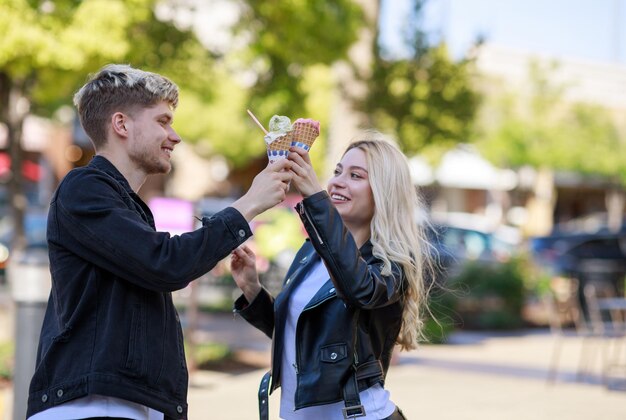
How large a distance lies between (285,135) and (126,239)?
0.60 m

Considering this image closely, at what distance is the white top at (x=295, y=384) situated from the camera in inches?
120

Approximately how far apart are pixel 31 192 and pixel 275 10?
24291 mm

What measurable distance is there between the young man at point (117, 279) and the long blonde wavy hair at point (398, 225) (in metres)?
0.63

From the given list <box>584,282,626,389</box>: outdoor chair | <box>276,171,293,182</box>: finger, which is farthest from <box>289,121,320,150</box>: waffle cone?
<box>584,282,626,389</box>: outdoor chair

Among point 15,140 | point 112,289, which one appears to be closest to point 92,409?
point 112,289

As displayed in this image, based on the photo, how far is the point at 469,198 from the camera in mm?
44688

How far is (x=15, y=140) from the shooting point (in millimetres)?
11523

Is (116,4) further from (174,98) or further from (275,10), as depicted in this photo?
(174,98)

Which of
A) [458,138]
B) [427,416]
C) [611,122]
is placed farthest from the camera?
[611,122]

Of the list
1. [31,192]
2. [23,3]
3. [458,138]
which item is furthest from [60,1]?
[31,192]

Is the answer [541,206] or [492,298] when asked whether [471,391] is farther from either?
[541,206]

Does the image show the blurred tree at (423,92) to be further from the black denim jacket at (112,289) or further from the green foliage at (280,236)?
the black denim jacket at (112,289)

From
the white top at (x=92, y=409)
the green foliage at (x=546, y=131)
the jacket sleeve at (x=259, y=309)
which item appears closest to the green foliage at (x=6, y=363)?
the jacket sleeve at (x=259, y=309)

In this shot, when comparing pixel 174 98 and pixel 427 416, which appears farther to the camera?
pixel 427 416
